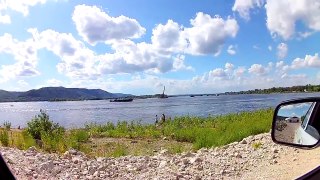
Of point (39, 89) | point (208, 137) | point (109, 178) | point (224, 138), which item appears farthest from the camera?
A: point (208, 137)

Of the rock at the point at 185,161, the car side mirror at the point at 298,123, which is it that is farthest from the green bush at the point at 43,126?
the car side mirror at the point at 298,123

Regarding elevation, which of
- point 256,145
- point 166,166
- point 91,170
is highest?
point 256,145

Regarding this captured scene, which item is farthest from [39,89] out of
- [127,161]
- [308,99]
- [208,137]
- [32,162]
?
[208,137]

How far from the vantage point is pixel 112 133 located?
19453 millimetres

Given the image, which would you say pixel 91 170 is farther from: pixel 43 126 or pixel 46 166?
pixel 43 126

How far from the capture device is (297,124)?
1964 mm

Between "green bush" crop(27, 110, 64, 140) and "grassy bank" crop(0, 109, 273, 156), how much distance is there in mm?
42

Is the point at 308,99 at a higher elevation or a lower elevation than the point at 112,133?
higher

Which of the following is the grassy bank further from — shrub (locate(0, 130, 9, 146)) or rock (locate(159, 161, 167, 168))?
rock (locate(159, 161, 167, 168))

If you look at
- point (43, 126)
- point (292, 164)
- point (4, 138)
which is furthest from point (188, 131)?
point (292, 164)

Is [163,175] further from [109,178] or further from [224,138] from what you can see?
[224,138]

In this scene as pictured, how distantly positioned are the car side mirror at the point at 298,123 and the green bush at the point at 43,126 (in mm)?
11884

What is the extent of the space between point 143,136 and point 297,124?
1708cm

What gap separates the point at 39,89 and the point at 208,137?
10420 millimetres
